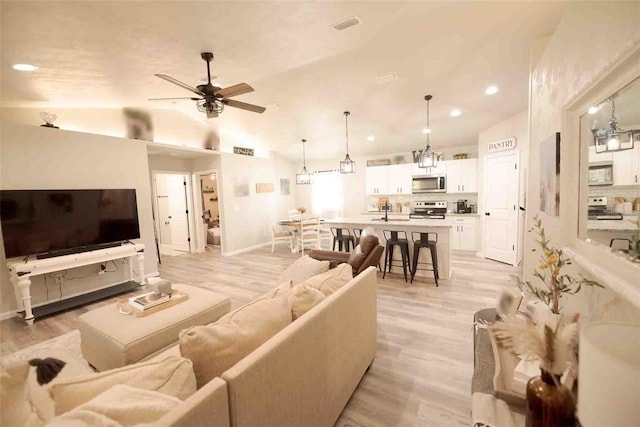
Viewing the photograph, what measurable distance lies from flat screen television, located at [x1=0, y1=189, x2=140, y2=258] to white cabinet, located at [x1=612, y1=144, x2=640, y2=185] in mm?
5304

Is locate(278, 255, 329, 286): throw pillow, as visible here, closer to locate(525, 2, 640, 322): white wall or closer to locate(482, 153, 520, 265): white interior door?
locate(525, 2, 640, 322): white wall

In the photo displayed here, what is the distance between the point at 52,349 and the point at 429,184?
6.86m

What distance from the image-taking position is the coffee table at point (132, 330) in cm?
189

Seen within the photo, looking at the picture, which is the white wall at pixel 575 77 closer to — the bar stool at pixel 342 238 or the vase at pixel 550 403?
the vase at pixel 550 403

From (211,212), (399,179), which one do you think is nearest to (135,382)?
(399,179)

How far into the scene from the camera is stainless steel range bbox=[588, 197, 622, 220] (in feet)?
3.92

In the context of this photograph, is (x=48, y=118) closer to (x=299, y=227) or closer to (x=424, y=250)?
(x=299, y=227)

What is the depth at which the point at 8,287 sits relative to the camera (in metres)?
3.39

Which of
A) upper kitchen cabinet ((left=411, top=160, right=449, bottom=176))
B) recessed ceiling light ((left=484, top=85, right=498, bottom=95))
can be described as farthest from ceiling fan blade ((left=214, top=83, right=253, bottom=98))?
upper kitchen cabinet ((left=411, top=160, right=449, bottom=176))

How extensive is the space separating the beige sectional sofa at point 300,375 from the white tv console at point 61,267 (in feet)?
10.2

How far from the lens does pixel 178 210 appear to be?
713 cm

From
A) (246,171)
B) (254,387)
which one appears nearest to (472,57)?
(254,387)

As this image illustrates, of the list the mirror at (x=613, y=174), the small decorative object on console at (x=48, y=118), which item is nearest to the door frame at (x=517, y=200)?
the mirror at (x=613, y=174)

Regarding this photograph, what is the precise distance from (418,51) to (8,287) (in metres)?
5.88
